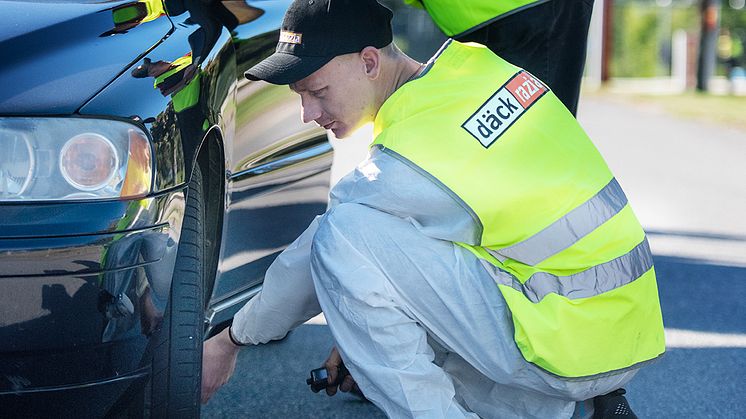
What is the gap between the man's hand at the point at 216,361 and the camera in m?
2.71

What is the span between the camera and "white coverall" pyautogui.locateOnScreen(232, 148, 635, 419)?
243 cm

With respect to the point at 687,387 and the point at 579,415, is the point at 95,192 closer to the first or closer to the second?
the point at 579,415

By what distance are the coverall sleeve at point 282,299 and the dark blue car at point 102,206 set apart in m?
0.18

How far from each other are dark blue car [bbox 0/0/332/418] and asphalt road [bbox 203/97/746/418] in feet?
2.89

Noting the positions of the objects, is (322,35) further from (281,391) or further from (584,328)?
(281,391)

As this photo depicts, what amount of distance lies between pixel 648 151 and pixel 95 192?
957 centimetres

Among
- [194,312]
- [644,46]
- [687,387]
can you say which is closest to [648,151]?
[687,387]

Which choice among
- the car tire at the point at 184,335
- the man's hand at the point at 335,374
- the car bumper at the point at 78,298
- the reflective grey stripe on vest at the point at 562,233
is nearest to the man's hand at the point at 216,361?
the car tire at the point at 184,335

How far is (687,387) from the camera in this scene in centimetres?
Result: 360

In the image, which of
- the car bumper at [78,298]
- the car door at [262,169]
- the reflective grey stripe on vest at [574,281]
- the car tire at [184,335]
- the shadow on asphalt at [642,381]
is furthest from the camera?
the shadow on asphalt at [642,381]

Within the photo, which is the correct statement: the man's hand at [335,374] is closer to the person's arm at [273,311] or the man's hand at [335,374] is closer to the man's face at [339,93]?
the person's arm at [273,311]

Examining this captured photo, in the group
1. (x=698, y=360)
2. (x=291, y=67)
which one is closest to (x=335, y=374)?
(x=291, y=67)

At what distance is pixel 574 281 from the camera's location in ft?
8.28

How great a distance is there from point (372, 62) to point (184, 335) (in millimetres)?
727
